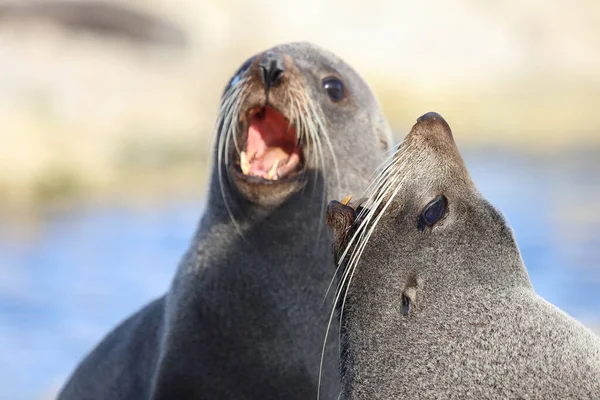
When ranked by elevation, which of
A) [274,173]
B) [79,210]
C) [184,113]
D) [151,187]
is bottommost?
[274,173]

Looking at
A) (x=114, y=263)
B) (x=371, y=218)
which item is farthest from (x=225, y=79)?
(x=371, y=218)

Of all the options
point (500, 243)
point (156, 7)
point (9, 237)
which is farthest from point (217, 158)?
point (156, 7)

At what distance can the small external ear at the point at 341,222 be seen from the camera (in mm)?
4211

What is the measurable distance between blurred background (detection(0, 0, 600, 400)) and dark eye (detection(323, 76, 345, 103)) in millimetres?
4570

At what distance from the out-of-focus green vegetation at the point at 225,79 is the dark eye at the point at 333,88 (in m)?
13.0

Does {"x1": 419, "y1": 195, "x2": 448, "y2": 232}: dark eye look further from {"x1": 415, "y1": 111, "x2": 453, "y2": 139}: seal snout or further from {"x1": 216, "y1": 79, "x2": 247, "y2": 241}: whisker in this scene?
{"x1": 216, "y1": 79, "x2": 247, "y2": 241}: whisker

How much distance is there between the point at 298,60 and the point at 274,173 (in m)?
0.73

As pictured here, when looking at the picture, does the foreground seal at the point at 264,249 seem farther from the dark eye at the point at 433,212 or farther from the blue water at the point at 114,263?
the blue water at the point at 114,263

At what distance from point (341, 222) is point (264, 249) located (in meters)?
1.81

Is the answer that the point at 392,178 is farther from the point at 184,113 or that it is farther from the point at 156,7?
the point at 156,7

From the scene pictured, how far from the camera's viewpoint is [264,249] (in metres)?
5.97

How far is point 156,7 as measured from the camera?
30.5m

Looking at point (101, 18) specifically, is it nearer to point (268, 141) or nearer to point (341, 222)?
point (268, 141)

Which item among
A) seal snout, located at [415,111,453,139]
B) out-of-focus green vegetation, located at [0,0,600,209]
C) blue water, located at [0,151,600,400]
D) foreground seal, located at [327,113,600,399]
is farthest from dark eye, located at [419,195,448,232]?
out-of-focus green vegetation, located at [0,0,600,209]
